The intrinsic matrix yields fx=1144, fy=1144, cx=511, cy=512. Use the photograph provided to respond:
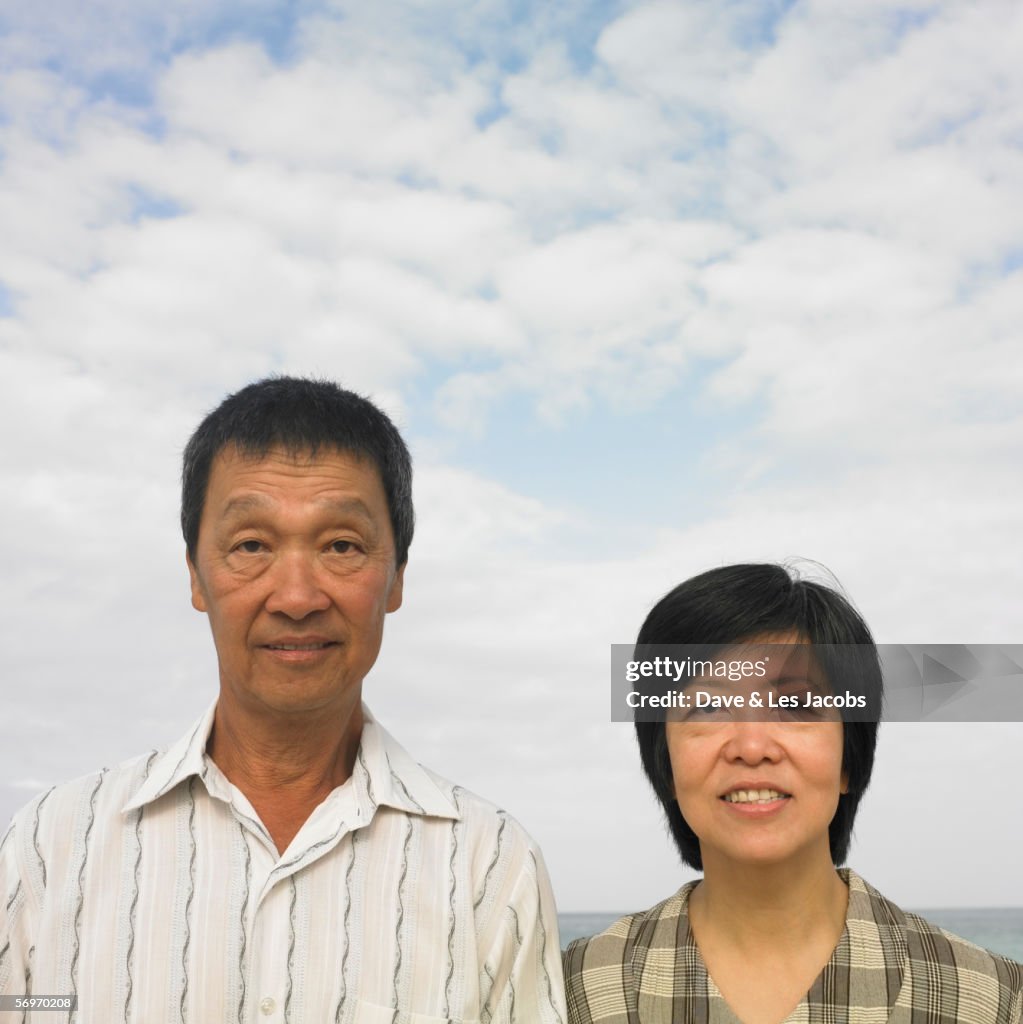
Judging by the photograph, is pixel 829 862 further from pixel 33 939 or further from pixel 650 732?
pixel 33 939

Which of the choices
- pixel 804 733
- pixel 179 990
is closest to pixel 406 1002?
pixel 179 990

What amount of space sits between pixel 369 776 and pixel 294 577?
2.13 ft

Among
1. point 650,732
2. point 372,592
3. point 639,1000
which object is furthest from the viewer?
point 650,732

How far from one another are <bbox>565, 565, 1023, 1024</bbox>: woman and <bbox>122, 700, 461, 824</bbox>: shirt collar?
0.75m

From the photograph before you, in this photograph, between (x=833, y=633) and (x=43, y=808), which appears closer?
(x=43, y=808)

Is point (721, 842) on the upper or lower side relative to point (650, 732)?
lower

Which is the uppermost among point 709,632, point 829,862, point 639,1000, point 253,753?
point 709,632

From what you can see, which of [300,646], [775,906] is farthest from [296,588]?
[775,906]

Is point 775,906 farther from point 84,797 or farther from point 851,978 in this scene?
point 84,797

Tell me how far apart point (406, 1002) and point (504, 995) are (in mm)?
321

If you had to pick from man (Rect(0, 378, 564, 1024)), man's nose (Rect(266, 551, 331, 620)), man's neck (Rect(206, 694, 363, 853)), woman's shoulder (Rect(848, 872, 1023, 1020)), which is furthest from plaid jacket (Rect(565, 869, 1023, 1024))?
man's nose (Rect(266, 551, 331, 620))

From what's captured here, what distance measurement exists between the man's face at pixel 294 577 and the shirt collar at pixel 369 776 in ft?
0.61

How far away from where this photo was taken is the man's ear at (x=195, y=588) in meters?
3.30

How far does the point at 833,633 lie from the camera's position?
3.45 m
